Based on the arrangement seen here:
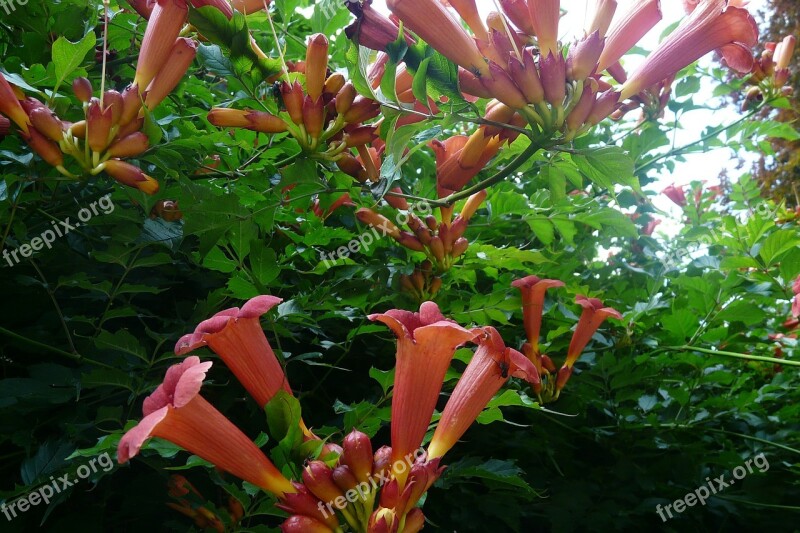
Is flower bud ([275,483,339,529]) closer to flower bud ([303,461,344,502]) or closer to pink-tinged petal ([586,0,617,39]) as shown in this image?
flower bud ([303,461,344,502])

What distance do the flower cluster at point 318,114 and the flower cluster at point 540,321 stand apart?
0.78 meters

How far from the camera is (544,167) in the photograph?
5.49ft

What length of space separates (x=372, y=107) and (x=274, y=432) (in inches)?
31.4

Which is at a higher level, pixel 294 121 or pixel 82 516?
pixel 294 121

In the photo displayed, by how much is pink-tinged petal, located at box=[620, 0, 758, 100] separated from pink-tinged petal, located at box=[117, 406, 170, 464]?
1210 millimetres

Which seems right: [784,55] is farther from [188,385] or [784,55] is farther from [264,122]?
[188,385]

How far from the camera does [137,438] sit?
35.4 inches

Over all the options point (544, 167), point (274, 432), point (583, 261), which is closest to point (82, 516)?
point (274, 432)

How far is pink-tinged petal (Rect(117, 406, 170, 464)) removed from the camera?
876mm

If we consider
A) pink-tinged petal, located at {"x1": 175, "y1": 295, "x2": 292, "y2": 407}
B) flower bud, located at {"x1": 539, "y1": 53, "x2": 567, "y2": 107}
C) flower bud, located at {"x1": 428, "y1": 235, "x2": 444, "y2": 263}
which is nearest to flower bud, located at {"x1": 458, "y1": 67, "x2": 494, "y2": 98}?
flower bud, located at {"x1": 539, "y1": 53, "x2": 567, "y2": 107}

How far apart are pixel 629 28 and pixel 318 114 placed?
737mm

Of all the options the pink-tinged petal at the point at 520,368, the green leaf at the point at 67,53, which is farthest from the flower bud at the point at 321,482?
the green leaf at the point at 67,53

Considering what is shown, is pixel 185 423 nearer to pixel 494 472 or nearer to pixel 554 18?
pixel 494 472

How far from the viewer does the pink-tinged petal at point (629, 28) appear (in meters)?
1.28
